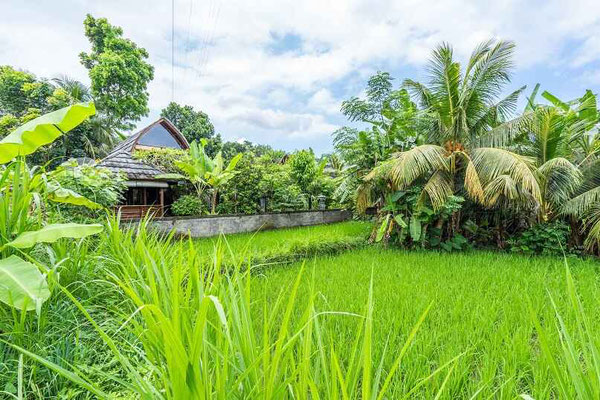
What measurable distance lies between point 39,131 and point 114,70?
19.9 meters

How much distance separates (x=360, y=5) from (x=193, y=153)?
6.99 m

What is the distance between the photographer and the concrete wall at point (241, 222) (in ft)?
28.5

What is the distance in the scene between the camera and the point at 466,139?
7332 mm

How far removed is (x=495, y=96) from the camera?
7133 millimetres

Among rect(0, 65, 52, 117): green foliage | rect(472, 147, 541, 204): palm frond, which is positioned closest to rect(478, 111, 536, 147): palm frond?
rect(472, 147, 541, 204): palm frond

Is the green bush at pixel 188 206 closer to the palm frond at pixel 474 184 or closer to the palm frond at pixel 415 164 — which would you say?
the palm frond at pixel 415 164

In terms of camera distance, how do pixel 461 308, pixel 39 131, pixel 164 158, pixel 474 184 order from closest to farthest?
pixel 39 131 < pixel 461 308 < pixel 474 184 < pixel 164 158

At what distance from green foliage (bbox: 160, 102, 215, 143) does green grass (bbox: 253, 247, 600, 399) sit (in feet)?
81.6

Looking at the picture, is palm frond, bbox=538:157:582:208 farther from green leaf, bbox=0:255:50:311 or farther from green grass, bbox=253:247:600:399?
green leaf, bbox=0:255:50:311

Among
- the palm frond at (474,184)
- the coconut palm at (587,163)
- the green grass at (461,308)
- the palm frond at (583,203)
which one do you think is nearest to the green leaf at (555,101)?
the coconut palm at (587,163)

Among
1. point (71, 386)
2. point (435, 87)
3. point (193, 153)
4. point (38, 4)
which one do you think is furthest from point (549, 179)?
point (38, 4)

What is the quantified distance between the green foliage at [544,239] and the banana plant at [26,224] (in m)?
8.10

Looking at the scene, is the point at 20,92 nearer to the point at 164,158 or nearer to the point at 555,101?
the point at 164,158

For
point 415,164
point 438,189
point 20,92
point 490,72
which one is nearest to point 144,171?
point 415,164
